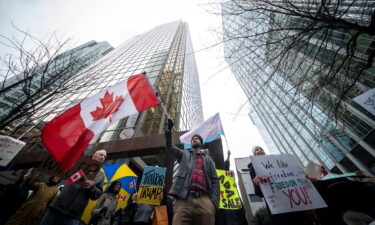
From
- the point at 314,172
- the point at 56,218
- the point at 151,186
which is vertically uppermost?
the point at 314,172

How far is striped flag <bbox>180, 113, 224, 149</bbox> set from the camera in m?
5.18

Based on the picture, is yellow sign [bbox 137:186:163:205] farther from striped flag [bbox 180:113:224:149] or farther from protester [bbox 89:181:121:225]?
striped flag [bbox 180:113:224:149]

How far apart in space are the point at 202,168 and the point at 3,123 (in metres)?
5.50

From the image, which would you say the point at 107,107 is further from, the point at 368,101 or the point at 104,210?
the point at 368,101

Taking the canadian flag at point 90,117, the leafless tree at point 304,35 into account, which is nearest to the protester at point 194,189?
the canadian flag at point 90,117

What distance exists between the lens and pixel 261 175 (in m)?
3.26

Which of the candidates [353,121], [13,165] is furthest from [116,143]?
[353,121]

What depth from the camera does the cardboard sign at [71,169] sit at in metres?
3.43

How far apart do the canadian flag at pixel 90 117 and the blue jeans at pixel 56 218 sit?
0.75 meters

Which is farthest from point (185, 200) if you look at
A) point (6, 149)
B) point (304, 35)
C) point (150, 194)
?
point (6, 149)

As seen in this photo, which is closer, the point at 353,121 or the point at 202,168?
the point at 202,168

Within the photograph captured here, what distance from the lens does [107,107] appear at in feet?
14.0

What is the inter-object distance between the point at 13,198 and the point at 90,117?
2429mm

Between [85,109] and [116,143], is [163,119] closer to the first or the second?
[116,143]
